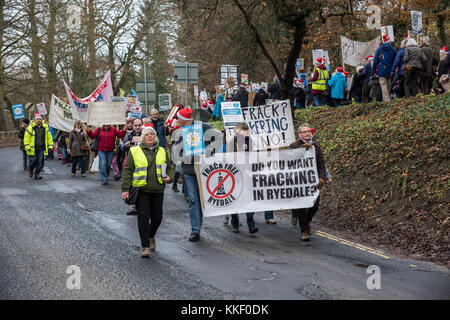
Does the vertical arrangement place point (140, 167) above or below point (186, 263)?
above

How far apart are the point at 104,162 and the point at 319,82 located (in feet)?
28.7

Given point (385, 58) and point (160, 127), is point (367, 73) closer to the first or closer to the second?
point (385, 58)

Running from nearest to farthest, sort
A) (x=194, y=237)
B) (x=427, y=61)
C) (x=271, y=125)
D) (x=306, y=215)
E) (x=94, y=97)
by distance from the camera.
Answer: (x=194, y=237), (x=306, y=215), (x=271, y=125), (x=427, y=61), (x=94, y=97)

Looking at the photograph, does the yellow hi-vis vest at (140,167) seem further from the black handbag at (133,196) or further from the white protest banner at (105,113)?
the white protest banner at (105,113)

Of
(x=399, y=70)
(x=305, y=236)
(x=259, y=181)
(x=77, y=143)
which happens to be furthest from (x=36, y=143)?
(x=305, y=236)

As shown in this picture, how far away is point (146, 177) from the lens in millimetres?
8258

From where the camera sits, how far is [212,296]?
6109 mm

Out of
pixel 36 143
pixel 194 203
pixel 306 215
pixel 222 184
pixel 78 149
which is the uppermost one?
pixel 36 143

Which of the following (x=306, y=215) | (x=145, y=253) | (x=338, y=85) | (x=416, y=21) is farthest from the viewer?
(x=338, y=85)

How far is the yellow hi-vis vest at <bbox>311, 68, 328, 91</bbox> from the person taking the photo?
822 inches

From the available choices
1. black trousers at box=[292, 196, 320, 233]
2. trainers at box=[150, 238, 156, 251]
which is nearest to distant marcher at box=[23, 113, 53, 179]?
trainers at box=[150, 238, 156, 251]

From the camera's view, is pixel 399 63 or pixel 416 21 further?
pixel 416 21

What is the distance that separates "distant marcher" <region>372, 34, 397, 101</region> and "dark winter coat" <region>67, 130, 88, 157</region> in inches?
400

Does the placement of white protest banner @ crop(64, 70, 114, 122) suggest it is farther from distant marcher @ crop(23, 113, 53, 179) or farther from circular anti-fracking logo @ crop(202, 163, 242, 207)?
circular anti-fracking logo @ crop(202, 163, 242, 207)
